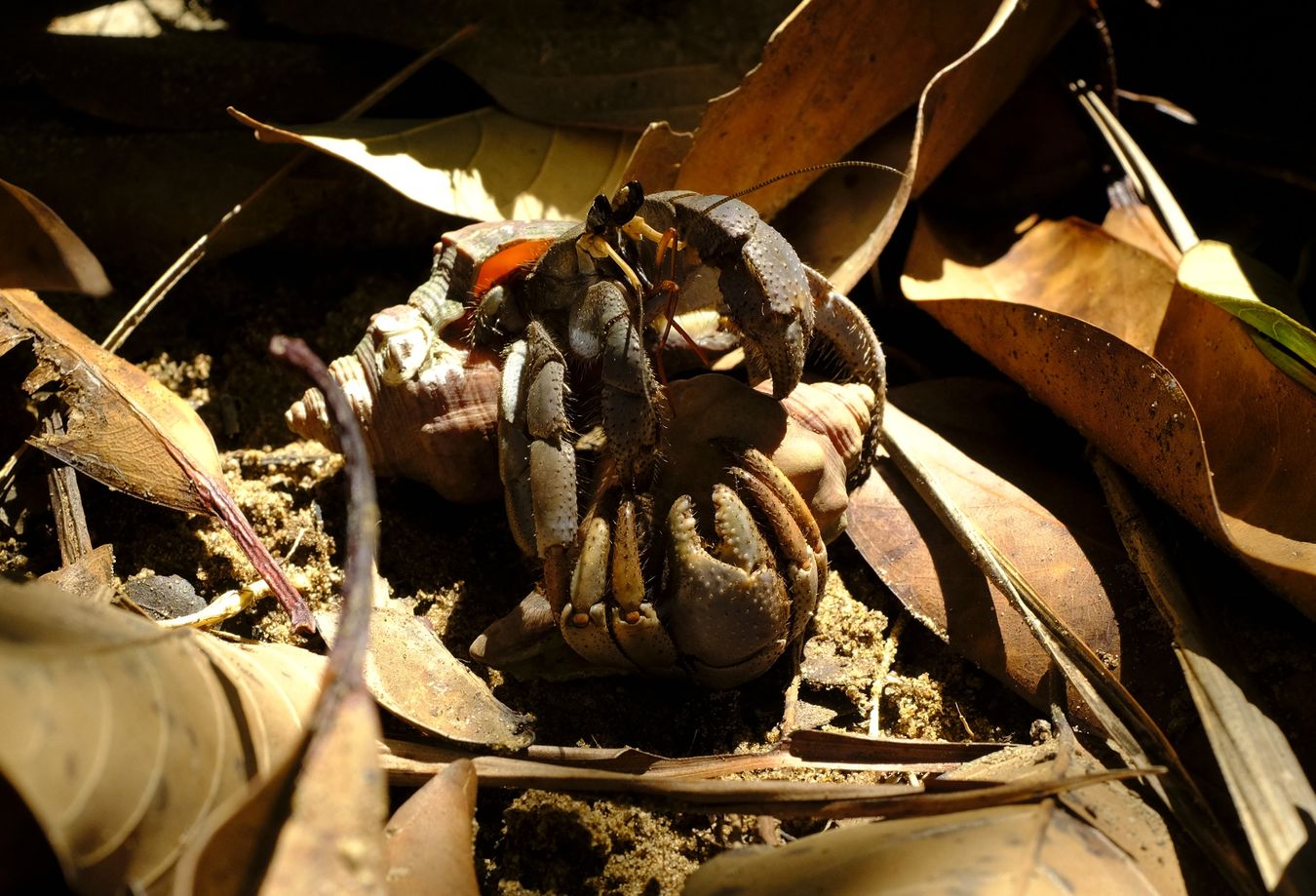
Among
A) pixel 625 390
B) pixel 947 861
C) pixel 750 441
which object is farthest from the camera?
pixel 750 441

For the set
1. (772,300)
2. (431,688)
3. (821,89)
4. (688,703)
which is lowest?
(688,703)

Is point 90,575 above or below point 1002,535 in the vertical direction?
above

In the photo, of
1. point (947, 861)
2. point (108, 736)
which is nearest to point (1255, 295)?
point (947, 861)

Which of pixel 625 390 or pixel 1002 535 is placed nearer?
pixel 625 390

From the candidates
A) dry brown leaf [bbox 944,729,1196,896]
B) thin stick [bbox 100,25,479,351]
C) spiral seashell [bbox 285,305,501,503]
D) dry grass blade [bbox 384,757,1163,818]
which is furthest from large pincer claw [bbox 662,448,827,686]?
thin stick [bbox 100,25,479,351]

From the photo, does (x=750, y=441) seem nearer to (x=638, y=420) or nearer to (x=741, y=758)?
(x=638, y=420)

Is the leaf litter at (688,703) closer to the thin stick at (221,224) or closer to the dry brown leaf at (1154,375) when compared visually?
the dry brown leaf at (1154,375)

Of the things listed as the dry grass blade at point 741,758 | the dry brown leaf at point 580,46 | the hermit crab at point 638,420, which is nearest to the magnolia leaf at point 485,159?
the dry brown leaf at point 580,46

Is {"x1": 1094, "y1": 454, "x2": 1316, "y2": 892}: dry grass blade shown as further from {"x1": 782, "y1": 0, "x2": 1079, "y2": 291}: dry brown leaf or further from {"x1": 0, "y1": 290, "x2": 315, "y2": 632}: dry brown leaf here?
{"x1": 0, "y1": 290, "x2": 315, "y2": 632}: dry brown leaf
